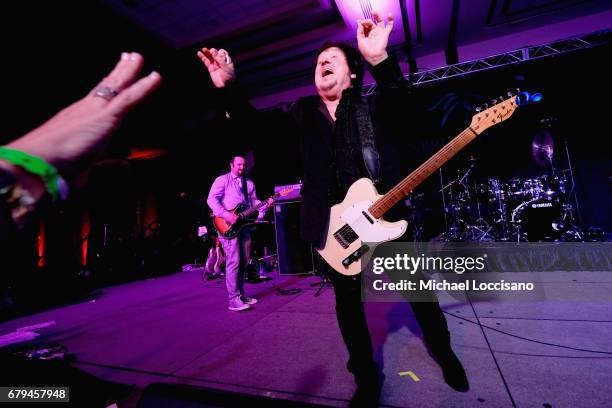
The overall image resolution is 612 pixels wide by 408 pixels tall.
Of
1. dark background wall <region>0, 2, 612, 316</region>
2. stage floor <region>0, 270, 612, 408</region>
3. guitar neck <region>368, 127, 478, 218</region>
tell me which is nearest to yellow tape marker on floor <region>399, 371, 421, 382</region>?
stage floor <region>0, 270, 612, 408</region>

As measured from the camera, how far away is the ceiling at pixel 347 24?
17.5 feet

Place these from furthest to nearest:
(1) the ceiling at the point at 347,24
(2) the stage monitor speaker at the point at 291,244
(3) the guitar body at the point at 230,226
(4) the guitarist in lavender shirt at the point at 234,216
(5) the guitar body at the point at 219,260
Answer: (5) the guitar body at the point at 219,260 < (1) the ceiling at the point at 347,24 < (2) the stage monitor speaker at the point at 291,244 < (3) the guitar body at the point at 230,226 < (4) the guitarist in lavender shirt at the point at 234,216

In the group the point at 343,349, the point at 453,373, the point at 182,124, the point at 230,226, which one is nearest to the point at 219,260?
the point at 230,226

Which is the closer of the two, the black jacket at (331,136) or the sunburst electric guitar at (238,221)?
the black jacket at (331,136)

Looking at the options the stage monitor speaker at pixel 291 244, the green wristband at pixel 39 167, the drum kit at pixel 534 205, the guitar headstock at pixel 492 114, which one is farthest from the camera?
the stage monitor speaker at pixel 291 244

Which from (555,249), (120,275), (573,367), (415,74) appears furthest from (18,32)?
(555,249)

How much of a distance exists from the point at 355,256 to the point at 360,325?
39cm

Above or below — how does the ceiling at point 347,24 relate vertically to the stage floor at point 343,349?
above

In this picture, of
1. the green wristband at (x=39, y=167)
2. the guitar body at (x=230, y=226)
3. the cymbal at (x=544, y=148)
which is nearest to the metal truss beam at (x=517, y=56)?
the cymbal at (x=544, y=148)

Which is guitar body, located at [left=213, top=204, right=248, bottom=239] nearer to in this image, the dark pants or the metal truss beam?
the dark pants

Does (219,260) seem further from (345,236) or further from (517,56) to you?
(517,56)

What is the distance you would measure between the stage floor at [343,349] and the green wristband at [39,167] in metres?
1.65

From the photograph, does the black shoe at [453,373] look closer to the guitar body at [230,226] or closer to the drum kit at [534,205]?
the guitar body at [230,226]

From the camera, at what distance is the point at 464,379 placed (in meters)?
1.54
